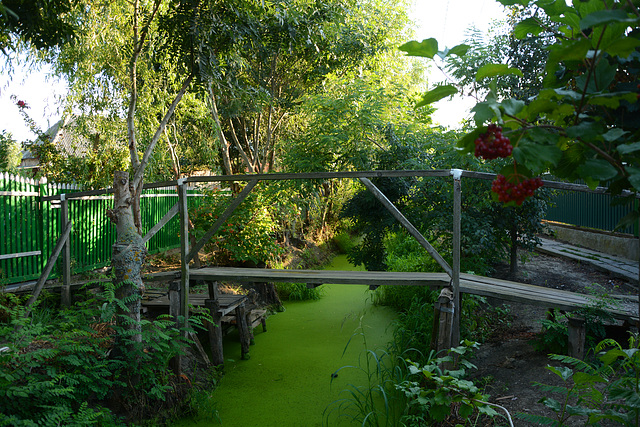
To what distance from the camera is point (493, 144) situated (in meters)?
0.98

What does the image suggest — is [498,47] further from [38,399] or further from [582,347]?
[38,399]

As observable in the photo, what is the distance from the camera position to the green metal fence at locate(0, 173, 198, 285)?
17.7ft

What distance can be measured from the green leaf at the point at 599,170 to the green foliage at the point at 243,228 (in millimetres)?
6080

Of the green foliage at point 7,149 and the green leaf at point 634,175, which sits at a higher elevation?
the green foliage at point 7,149

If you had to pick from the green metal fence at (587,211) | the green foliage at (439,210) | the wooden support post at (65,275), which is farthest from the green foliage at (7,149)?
the green metal fence at (587,211)

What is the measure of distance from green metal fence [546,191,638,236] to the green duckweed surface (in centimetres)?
499

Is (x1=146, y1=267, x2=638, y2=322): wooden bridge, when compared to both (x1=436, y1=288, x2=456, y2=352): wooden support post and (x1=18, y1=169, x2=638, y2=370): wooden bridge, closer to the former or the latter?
(x1=18, y1=169, x2=638, y2=370): wooden bridge

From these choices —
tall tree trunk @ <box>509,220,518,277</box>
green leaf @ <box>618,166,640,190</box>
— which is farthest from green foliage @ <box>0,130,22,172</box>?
green leaf @ <box>618,166,640,190</box>

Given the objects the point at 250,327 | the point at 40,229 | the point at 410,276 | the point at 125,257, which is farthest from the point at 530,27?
the point at 40,229

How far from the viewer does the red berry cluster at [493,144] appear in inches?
38.6

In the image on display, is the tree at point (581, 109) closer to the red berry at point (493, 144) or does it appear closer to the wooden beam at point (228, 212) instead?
the red berry at point (493, 144)

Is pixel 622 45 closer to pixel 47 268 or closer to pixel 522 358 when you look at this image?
pixel 522 358

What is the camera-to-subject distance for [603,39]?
920 millimetres

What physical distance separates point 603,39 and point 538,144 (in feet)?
0.81
